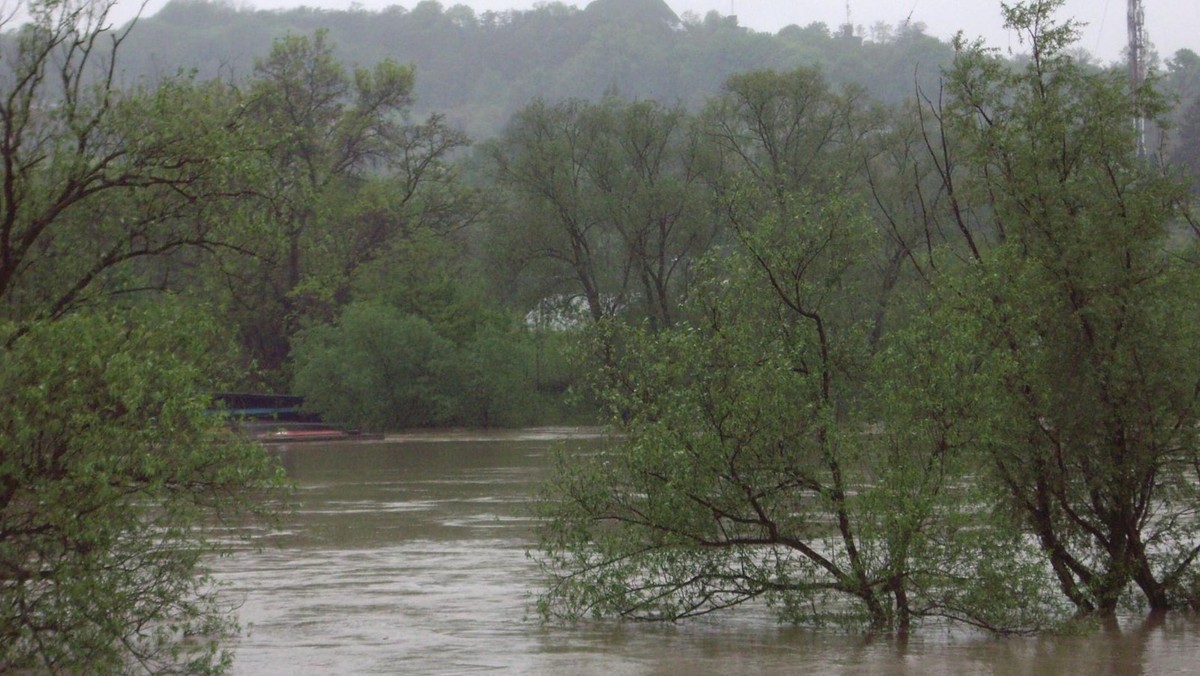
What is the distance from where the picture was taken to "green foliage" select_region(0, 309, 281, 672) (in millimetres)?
10016

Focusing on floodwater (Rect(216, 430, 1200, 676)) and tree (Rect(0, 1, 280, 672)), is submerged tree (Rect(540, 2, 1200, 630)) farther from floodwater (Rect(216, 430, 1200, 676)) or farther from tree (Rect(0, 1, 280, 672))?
tree (Rect(0, 1, 280, 672))

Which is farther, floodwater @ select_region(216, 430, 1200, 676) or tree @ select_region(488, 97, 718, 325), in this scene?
tree @ select_region(488, 97, 718, 325)

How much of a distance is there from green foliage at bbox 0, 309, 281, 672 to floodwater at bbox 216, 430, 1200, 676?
5.45 feet

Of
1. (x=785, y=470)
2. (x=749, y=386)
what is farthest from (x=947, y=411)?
(x=749, y=386)

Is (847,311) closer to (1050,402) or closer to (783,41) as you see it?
(1050,402)

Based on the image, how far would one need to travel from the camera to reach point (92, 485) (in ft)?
32.9

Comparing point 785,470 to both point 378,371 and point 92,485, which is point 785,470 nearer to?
point 92,485

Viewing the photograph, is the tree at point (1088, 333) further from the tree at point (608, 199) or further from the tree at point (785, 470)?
the tree at point (608, 199)

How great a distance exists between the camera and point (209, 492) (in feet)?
35.9

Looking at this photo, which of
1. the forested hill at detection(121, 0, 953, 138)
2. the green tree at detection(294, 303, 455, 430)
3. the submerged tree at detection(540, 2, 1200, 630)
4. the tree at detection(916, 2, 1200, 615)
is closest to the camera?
the submerged tree at detection(540, 2, 1200, 630)

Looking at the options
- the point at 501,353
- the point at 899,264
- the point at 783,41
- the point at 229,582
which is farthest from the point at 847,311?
the point at 783,41

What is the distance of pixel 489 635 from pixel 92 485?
16.0 feet

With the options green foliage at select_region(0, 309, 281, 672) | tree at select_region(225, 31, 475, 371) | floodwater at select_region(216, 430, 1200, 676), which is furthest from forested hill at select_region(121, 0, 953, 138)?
green foliage at select_region(0, 309, 281, 672)

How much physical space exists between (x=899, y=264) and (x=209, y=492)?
3795cm
